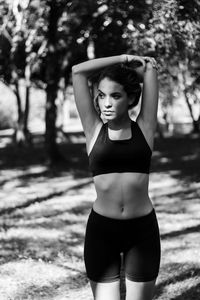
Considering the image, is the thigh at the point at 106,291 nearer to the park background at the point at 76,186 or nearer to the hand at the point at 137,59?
the hand at the point at 137,59

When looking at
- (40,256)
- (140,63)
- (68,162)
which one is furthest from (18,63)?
(140,63)

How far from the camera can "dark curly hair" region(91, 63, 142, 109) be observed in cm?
293

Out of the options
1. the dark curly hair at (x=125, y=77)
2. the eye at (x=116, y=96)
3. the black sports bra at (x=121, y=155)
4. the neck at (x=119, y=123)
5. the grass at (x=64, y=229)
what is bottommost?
the grass at (x=64, y=229)

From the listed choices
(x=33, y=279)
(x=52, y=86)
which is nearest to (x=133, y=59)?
(x=33, y=279)

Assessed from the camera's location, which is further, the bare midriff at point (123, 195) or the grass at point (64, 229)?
the grass at point (64, 229)

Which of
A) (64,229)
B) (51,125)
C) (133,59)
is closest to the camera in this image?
(133,59)

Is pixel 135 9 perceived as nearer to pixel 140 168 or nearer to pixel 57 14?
pixel 140 168

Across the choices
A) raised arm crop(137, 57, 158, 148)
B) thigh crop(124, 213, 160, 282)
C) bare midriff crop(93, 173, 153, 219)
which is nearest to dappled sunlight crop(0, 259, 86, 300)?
thigh crop(124, 213, 160, 282)

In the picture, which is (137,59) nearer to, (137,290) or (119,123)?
(119,123)

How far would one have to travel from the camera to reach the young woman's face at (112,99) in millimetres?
2902

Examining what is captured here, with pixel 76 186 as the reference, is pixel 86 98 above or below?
above

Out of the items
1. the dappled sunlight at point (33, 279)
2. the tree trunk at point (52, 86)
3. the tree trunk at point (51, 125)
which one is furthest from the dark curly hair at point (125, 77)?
the tree trunk at point (51, 125)

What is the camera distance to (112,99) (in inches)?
114

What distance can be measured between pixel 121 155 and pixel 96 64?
552mm
